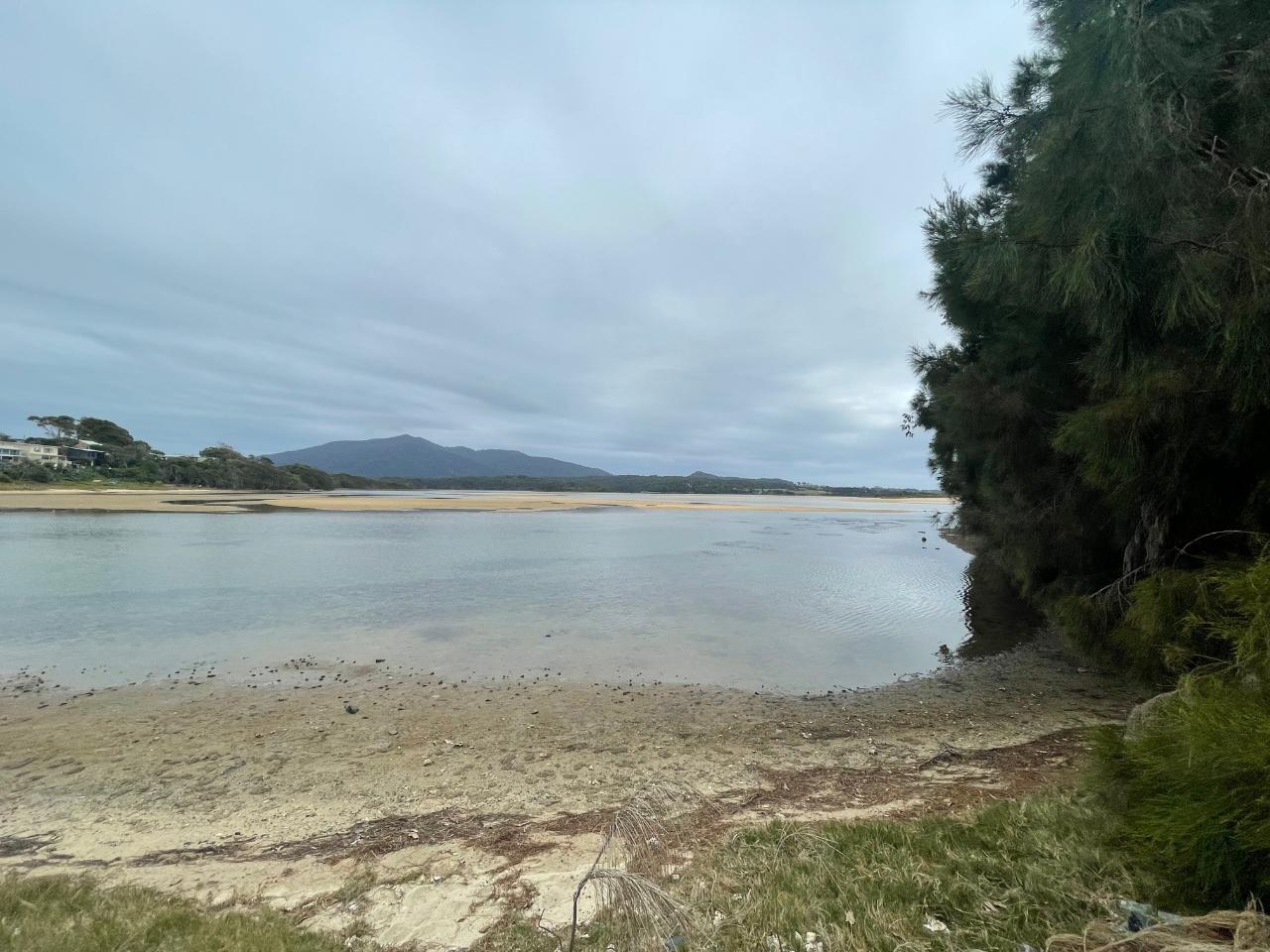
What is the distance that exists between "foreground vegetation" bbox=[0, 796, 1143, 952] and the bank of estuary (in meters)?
0.39

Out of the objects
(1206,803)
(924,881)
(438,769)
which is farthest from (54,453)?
(1206,803)

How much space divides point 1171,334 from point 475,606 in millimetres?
14140

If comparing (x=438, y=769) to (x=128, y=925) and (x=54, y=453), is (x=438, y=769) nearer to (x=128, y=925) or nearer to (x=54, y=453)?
(x=128, y=925)

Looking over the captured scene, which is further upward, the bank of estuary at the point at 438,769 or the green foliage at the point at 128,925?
the green foliage at the point at 128,925

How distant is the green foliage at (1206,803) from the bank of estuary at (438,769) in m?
2.17

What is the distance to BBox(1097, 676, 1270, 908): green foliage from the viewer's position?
1824mm

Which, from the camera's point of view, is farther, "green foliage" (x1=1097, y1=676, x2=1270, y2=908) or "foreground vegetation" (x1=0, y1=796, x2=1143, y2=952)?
"foreground vegetation" (x1=0, y1=796, x2=1143, y2=952)

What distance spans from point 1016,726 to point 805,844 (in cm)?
465

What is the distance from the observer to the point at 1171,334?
412 cm

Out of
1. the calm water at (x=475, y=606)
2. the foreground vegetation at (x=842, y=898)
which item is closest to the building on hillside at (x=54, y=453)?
the calm water at (x=475, y=606)

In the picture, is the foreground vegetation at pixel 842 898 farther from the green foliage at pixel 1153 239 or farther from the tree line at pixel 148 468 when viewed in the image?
the tree line at pixel 148 468

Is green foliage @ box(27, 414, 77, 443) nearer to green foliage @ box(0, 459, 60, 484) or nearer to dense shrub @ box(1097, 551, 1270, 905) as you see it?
green foliage @ box(0, 459, 60, 484)

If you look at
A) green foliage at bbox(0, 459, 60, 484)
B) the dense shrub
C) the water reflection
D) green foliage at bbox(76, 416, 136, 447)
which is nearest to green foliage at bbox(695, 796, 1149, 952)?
the dense shrub

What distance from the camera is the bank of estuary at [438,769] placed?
149 inches
